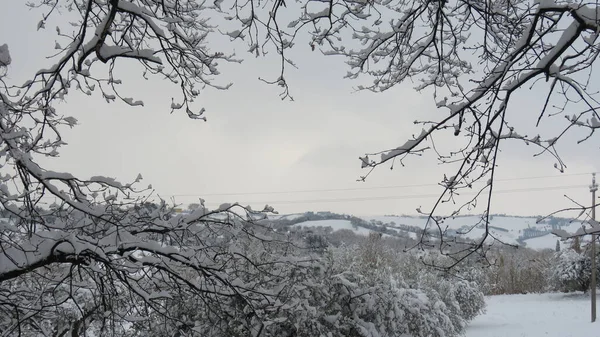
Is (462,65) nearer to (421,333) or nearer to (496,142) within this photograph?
(496,142)

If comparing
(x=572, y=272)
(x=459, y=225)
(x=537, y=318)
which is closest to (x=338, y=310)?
(x=459, y=225)

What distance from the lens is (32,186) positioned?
10.6ft

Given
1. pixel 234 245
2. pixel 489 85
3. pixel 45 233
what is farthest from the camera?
pixel 234 245

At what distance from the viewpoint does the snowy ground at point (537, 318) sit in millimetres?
18578

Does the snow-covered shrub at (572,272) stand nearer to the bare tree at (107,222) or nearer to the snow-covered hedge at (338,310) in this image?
the snow-covered hedge at (338,310)

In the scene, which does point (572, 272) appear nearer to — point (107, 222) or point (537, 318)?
point (537, 318)

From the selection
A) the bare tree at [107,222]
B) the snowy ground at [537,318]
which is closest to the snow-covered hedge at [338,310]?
the bare tree at [107,222]

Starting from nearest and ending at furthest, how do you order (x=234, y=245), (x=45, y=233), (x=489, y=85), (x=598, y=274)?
(x=489, y=85) → (x=45, y=233) → (x=234, y=245) → (x=598, y=274)

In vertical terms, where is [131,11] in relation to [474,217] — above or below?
above

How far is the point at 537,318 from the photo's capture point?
865 inches

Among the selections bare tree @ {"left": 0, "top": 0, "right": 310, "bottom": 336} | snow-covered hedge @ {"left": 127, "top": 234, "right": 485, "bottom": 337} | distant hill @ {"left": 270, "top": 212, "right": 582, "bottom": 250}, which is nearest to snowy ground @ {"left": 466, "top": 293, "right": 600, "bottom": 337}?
distant hill @ {"left": 270, "top": 212, "right": 582, "bottom": 250}

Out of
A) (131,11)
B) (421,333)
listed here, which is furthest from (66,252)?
(421,333)

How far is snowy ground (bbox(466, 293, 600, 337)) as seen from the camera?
1858 cm

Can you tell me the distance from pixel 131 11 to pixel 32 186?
4.21 ft
